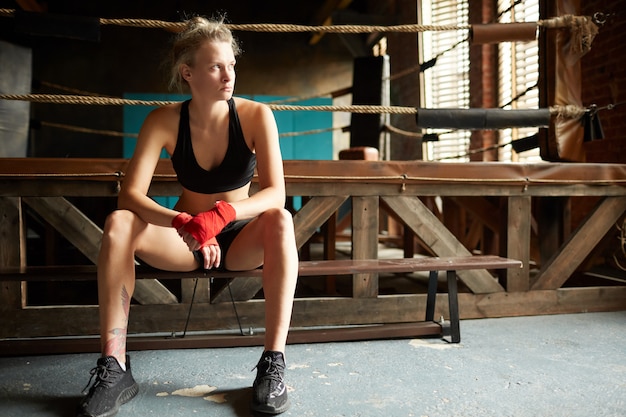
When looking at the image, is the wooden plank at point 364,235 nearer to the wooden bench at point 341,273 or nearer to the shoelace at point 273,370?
the wooden bench at point 341,273

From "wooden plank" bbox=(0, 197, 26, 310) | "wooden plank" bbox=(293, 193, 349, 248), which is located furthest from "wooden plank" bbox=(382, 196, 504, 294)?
"wooden plank" bbox=(0, 197, 26, 310)

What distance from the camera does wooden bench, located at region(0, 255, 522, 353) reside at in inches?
77.3

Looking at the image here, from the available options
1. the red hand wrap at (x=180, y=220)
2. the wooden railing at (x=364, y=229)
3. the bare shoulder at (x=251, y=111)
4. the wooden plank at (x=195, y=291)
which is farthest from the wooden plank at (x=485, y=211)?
the red hand wrap at (x=180, y=220)

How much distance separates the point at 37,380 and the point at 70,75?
8.89 m

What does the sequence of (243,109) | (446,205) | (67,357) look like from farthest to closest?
(446,205) → (67,357) → (243,109)

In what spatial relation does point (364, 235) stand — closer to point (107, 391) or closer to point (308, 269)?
point (308, 269)

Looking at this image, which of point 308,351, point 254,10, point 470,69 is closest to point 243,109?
point 308,351

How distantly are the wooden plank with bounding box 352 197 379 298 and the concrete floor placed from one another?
0.37m

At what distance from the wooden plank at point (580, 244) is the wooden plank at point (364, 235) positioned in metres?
0.89

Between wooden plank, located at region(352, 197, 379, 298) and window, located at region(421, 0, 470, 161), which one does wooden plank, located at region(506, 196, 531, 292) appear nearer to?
wooden plank, located at region(352, 197, 379, 298)

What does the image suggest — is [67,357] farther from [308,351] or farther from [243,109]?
[243,109]

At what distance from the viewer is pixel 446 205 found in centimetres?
474

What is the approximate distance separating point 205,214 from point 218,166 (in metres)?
0.36

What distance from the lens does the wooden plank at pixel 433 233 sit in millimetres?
2688
